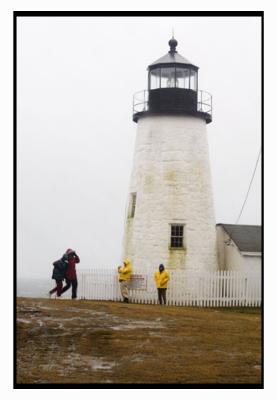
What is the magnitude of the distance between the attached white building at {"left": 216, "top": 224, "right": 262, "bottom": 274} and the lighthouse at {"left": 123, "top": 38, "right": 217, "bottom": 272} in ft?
1.57

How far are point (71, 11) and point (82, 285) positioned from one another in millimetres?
15006

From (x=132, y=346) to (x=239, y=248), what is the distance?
463 inches

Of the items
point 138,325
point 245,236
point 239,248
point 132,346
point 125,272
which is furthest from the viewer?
point 245,236

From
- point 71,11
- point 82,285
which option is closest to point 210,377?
point 71,11

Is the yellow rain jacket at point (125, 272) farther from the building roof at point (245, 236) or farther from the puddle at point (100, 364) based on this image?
the puddle at point (100, 364)

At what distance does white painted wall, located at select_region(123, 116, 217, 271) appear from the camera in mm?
27766

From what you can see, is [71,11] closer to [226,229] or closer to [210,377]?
[210,377]

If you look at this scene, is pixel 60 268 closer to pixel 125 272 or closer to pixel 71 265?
pixel 71 265

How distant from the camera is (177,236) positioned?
27.8 m

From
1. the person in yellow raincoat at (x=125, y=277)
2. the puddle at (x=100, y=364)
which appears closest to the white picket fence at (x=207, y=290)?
the person in yellow raincoat at (x=125, y=277)

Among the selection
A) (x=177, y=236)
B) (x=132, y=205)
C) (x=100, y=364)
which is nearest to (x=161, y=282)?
(x=177, y=236)

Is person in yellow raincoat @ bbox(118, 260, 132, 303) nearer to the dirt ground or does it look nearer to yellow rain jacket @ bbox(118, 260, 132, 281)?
yellow rain jacket @ bbox(118, 260, 132, 281)

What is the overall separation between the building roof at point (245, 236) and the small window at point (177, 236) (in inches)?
72.4

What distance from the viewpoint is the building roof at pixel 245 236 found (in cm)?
2761
